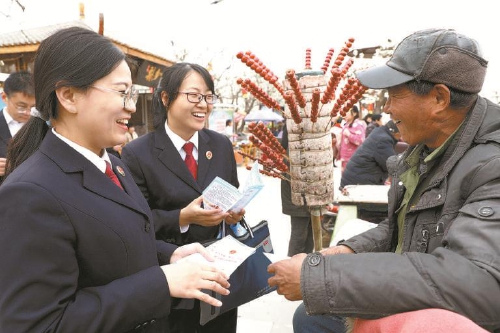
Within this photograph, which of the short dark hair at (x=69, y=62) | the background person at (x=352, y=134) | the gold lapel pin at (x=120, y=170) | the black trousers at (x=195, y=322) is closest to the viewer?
the short dark hair at (x=69, y=62)

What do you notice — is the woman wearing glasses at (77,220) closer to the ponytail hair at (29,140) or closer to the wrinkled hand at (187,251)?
the ponytail hair at (29,140)

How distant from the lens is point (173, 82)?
222cm

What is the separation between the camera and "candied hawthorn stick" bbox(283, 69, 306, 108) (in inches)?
62.6

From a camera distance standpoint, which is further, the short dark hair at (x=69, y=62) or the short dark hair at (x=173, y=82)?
the short dark hair at (x=173, y=82)

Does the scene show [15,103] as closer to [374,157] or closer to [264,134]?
[264,134]

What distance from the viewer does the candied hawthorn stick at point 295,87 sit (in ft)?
5.22

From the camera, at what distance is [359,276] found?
1.17 meters

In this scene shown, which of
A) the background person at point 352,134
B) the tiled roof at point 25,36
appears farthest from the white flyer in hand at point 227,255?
the tiled roof at point 25,36

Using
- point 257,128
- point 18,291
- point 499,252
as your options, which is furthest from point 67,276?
point 499,252

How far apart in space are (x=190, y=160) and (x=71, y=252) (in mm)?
1233

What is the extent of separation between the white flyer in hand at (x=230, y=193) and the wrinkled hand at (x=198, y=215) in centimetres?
3

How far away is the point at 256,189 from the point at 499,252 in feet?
3.19

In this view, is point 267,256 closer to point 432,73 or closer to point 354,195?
point 432,73

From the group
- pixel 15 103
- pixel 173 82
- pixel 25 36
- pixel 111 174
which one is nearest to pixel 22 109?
pixel 15 103
